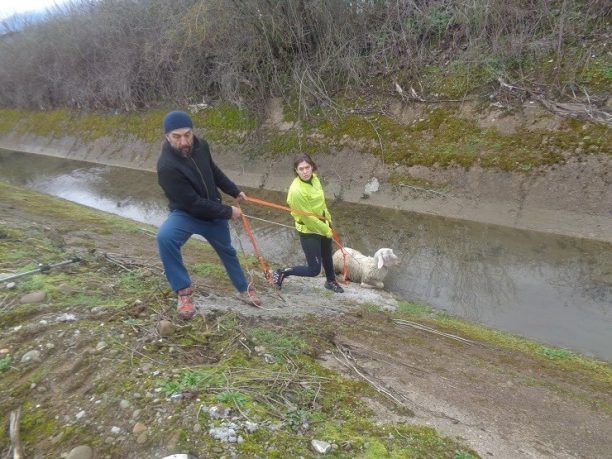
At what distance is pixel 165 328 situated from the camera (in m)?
3.83

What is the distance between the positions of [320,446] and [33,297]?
129 inches

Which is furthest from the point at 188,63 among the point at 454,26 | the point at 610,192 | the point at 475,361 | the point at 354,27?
the point at 475,361

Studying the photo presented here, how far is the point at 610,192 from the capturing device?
316 inches

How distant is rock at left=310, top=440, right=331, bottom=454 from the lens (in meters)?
2.67

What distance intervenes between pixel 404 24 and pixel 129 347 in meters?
12.1

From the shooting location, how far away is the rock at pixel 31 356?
3338 millimetres

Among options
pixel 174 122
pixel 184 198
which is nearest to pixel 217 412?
pixel 184 198

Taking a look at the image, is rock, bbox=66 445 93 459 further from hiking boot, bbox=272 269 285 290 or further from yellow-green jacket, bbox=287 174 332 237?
hiking boot, bbox=272 269 285 290

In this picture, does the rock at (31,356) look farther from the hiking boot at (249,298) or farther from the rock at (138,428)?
the hiking boot at (249,298)

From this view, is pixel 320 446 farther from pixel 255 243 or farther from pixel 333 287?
pixel 255 243

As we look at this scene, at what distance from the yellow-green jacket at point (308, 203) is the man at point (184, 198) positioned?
1121mm

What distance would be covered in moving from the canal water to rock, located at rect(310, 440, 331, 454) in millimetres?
4030

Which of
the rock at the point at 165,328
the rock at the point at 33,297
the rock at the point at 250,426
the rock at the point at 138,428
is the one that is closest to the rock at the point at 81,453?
the rock at the point at 138,428

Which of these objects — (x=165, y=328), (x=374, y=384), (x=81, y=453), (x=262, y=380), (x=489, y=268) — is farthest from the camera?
(x=489, y=268)
